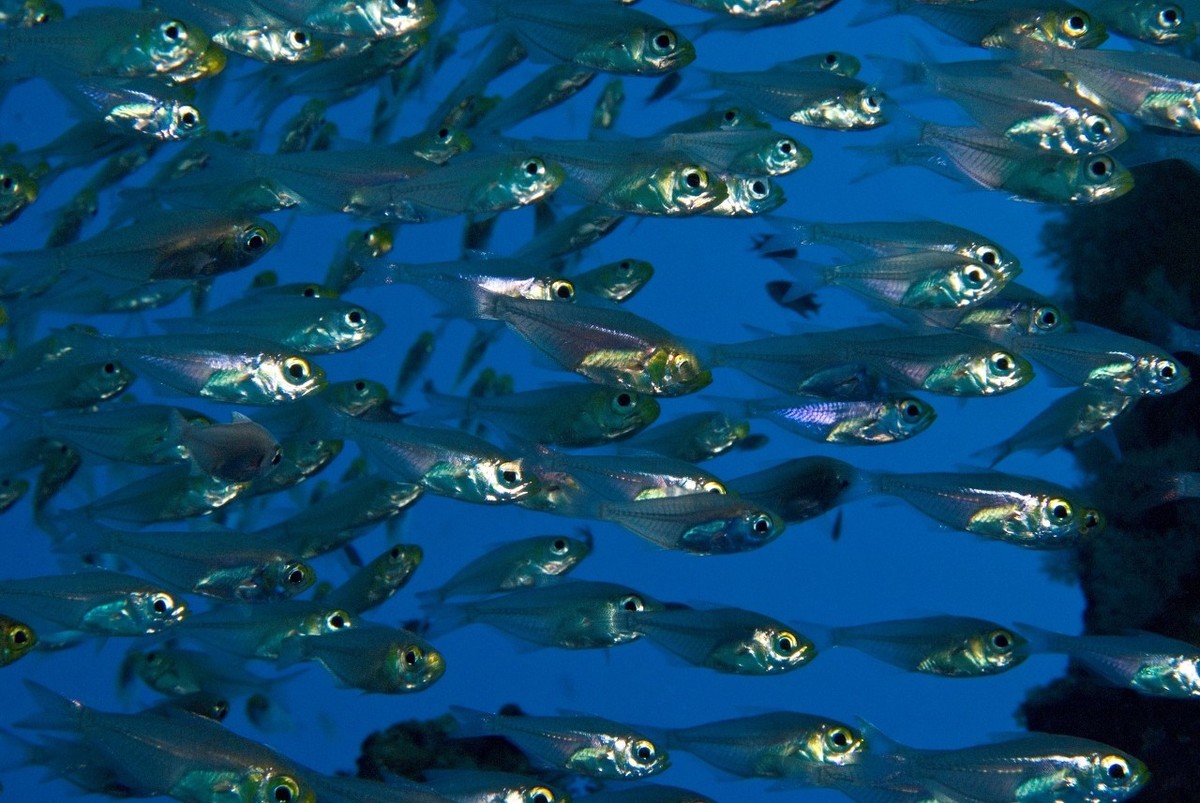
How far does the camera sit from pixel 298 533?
5.02 metres

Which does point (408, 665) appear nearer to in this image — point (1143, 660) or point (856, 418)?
point (856, 418)

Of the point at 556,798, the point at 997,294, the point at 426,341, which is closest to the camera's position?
the point at 556,798


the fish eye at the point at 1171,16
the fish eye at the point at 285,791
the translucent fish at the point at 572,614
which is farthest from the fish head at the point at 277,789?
the fish eye at the point at 1171,16

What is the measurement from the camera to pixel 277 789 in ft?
12.2

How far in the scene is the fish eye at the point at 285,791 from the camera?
12.2ft

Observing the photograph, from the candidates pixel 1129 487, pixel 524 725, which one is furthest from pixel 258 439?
pixel 1129 487

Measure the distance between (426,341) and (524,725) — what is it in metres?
2.82

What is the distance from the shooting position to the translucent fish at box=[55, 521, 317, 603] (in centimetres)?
416

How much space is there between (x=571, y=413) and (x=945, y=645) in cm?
193

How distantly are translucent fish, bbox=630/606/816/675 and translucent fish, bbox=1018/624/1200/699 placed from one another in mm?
1142

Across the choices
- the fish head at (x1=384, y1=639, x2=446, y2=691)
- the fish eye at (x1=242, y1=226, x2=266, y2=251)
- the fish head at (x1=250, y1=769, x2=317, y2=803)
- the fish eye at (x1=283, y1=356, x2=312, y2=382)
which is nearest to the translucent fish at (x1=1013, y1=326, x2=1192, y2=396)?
the fish head at (x1=384, y1=639, x2=446, y2=691)

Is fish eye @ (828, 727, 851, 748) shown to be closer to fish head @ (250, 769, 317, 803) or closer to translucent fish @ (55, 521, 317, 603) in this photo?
fish head @ (250, 769, 317, 803)

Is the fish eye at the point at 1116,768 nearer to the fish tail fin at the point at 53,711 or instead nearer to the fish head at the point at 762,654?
the fish head at the point at 762,654

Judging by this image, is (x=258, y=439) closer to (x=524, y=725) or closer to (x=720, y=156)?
(x=524, y=725)
